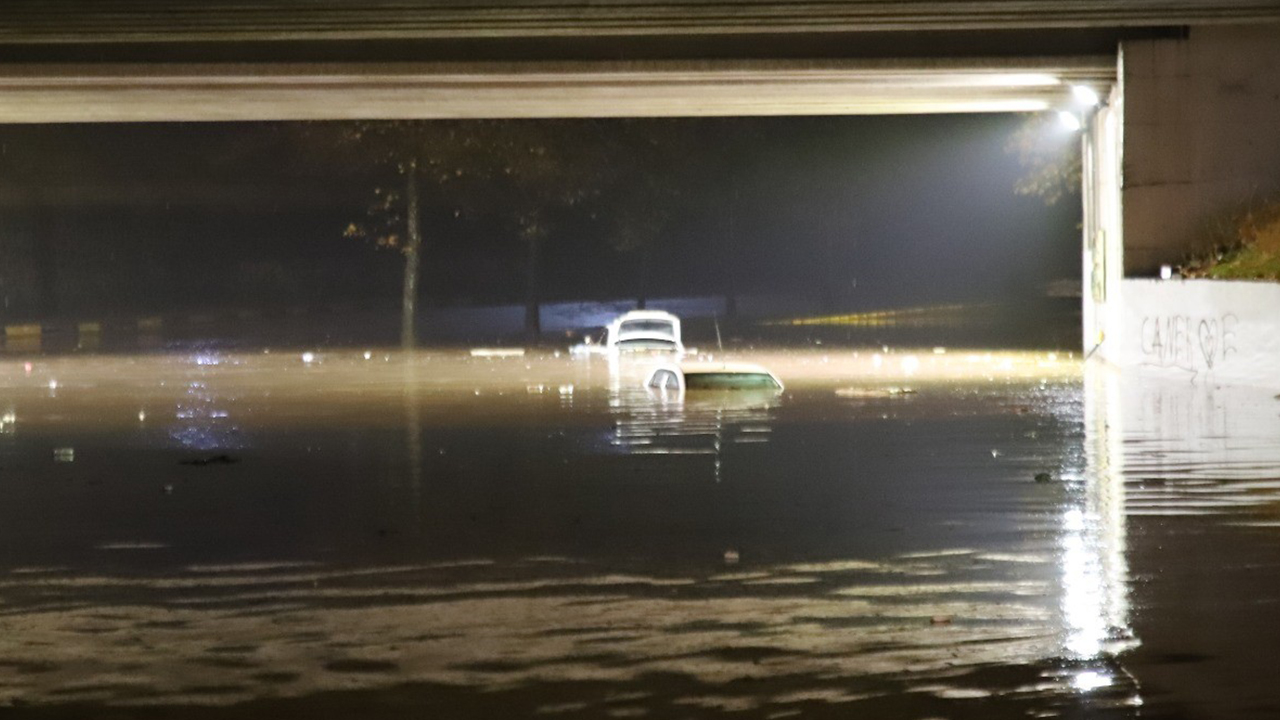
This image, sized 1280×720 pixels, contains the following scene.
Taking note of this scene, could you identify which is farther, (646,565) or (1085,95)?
(1085,95)

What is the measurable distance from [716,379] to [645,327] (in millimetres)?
15214

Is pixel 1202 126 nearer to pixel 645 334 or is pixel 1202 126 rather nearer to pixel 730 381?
pixel 730 381

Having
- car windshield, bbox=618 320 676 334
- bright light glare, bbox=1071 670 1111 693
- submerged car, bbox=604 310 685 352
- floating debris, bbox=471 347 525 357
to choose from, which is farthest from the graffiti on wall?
bright light glare, bbox=1071 670 1111 693

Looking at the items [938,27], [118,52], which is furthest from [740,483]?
[118,52]

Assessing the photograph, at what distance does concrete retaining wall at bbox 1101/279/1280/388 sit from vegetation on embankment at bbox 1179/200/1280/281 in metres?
0.87

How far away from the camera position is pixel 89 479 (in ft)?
59.5

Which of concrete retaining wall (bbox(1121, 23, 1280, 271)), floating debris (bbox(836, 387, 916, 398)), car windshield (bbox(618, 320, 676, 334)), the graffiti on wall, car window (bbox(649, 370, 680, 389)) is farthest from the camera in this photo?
car windshield (bbox(618, 320, 676, 334))

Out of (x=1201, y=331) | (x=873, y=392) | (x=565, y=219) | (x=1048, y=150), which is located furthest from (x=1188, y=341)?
(x=565, y=219)

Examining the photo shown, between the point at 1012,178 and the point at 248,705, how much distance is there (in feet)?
287

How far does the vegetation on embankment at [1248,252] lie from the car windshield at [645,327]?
44.2ft

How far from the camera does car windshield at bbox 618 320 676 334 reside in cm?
4519

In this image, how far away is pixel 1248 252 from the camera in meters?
33.4

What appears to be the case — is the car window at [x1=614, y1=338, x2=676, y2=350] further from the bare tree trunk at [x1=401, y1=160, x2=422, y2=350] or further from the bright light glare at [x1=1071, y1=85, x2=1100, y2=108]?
the bare tree trunk at [x1=401, y1=160, x2=422, y2=350]

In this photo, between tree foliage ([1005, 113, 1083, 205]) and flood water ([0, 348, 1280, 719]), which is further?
tree foliage ([1005, 113, 1083, 205])
